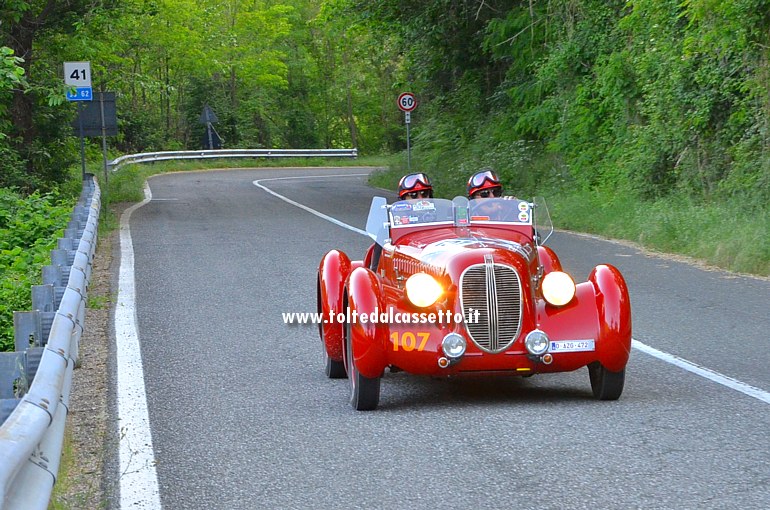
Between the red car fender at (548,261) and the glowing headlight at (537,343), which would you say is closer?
the glowing headlight at (537,343)

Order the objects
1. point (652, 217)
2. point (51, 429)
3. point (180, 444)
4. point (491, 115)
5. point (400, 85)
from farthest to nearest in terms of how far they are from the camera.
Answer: point (400, 85) → point (491, 115) → point (652, 217) → point (180, 444) → point (51, 429)

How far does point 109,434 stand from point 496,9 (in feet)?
77.4

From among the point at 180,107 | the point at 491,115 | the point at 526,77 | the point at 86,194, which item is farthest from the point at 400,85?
the point at 180,107

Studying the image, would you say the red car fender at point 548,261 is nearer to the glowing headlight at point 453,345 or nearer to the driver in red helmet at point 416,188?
the driver in red helmet at point 416,188

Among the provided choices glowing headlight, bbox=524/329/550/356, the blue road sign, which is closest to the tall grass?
glowing headlight, bbox=524/329/550/356

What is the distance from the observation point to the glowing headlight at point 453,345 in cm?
657

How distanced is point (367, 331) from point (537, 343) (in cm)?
102

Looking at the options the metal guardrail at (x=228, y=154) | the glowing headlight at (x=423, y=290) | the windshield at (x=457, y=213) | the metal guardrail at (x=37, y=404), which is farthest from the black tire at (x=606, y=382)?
the metal guardrail at (x=228, y=154)

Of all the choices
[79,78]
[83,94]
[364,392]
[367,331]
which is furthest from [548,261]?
[83,94]

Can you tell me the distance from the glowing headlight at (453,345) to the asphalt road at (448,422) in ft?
1.13

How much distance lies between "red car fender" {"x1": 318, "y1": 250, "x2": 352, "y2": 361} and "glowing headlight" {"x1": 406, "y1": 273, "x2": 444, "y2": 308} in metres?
1.01

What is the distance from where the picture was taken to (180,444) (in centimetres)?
602

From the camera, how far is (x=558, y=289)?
6.86 metres

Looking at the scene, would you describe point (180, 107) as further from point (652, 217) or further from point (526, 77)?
point (652, 217)
